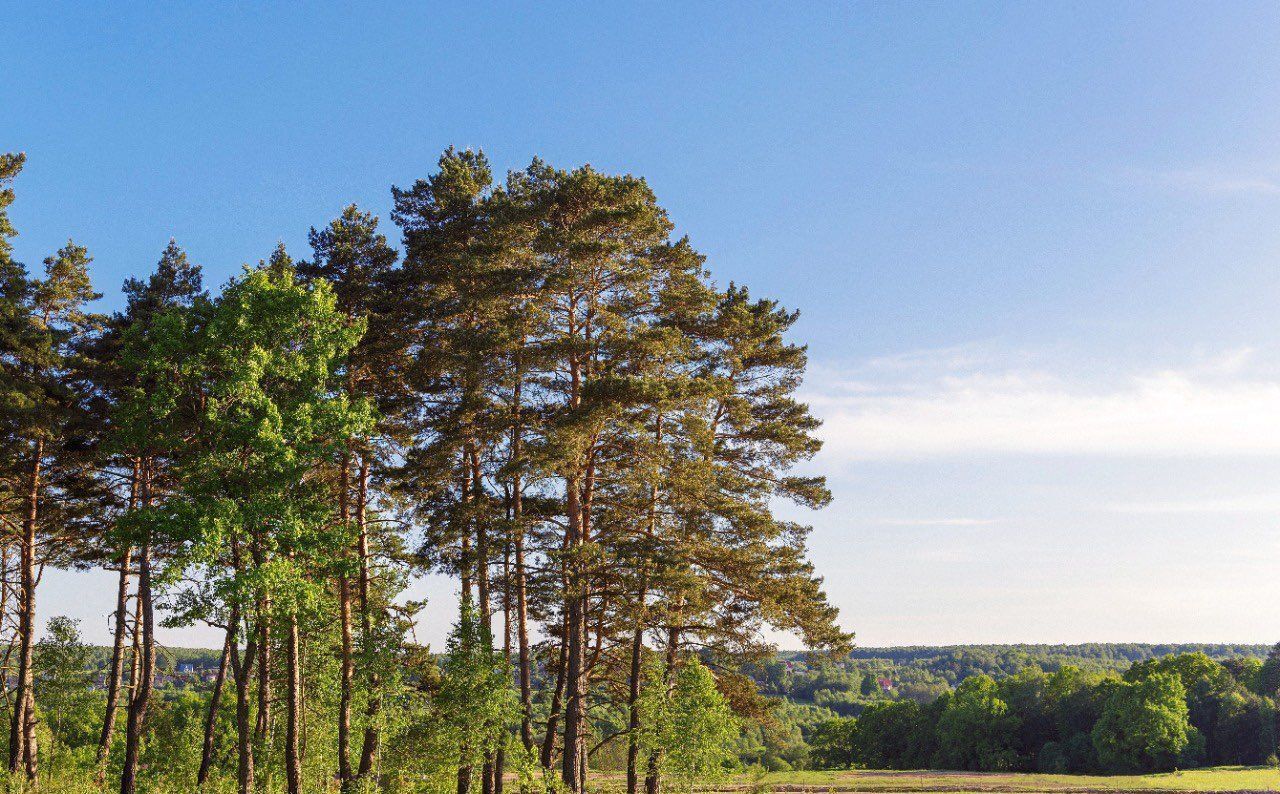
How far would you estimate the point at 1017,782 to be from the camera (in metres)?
57.4

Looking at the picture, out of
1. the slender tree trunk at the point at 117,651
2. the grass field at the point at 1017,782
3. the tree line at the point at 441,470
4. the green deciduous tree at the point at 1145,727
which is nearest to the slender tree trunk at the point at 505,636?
the tree line at the point at 441,470

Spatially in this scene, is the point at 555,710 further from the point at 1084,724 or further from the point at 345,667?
the point at 1084,724

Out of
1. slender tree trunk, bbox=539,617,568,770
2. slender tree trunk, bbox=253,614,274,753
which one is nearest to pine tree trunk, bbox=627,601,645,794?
slender tree trunk, bbox=539,617,568,770

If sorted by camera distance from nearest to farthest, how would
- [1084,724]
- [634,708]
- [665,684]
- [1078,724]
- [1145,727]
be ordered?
[634,708] < [665,684] < [1145,727] < [1084,724] < [1078,724]

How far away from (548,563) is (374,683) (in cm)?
573

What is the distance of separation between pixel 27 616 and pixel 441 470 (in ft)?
42.5

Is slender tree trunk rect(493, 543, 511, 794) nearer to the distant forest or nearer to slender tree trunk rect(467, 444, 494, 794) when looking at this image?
slender tree trunk rect(467, 444, 494, 794)

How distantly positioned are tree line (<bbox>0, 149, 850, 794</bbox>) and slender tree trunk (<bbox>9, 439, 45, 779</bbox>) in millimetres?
118

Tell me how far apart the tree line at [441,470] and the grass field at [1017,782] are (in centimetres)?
2544

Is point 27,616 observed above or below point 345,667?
above

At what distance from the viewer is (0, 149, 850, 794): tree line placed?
21.3 metres

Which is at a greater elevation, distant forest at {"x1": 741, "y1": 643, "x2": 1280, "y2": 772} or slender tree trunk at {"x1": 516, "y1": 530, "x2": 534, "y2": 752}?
slender tree trunk at {"x1": 516, "y1": 530, "x2": 534, "y2": 752}

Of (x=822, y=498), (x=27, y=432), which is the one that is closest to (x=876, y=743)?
(x=822, y=498)

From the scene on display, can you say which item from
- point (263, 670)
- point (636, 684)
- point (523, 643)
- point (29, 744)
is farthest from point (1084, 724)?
point (29, 744)
